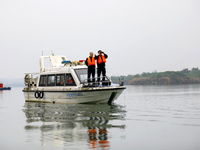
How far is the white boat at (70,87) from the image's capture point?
685 inches

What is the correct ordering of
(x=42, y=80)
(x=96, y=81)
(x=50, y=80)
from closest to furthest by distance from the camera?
1. (x=96, y=81)
2. (x=50, y=80)
3. (x=42, y=80)

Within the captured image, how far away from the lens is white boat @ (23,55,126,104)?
685 inches

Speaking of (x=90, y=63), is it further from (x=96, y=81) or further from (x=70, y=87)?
(x=70, y=87)

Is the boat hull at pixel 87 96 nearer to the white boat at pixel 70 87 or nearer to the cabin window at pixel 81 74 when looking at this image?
the white boat at pixel 70 87

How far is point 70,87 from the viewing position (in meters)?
18.2

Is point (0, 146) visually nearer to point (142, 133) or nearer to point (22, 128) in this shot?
point (22, 128)

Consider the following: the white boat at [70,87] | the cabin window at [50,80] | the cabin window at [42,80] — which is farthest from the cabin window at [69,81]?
the cabin window at [42,80]

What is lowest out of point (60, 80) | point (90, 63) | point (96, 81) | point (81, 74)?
point (96, 81)

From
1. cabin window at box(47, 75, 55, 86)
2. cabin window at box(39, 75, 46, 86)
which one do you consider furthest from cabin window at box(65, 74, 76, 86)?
cabin window at box(39, 75, 46, 86)

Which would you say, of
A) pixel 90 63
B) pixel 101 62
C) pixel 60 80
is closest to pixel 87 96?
pixel 90 63

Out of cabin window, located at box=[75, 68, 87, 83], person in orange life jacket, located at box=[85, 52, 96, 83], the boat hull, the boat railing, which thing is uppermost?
person in orange life jacket, located at box=[85, 52, 96, 83]

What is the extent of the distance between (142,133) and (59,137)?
2.45m

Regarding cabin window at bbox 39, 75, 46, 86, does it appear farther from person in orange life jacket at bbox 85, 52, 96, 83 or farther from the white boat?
A: person in orange life jacket at bbox 85, 52, 96, 83

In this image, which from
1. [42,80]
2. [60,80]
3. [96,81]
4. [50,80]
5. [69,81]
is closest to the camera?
[96,81]
